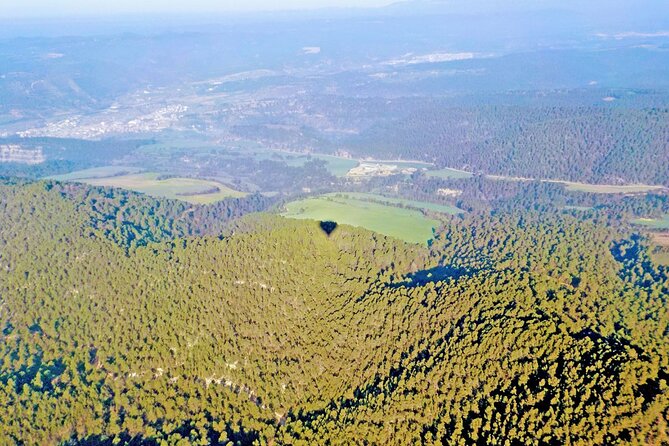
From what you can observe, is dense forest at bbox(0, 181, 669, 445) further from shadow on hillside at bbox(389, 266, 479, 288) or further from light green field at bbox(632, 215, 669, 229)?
light green field at bbox(632, 215, 669, 229)

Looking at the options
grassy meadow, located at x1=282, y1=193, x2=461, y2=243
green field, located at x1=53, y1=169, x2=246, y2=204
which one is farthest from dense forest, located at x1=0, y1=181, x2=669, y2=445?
green field, located at x1=53, y1=169, x2=246, y2=204

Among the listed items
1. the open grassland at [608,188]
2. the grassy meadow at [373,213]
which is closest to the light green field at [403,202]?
the grassy meadow at [373,213]

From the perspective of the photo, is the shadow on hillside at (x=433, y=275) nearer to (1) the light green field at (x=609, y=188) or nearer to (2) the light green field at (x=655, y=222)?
(2) the light green field at (x=655, y=222)

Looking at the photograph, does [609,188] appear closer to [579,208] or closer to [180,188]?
[579,208]

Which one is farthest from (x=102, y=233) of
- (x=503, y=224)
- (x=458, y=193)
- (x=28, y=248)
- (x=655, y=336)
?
(x=458, y=193)

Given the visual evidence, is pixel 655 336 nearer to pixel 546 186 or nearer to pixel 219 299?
pixel 219 299

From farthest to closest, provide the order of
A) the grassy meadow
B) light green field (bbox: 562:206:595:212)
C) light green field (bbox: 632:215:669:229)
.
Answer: light green field (bbox: 562:206:595:212) < light green field (bbox: 632:215:669:229) < the grassy meadow
